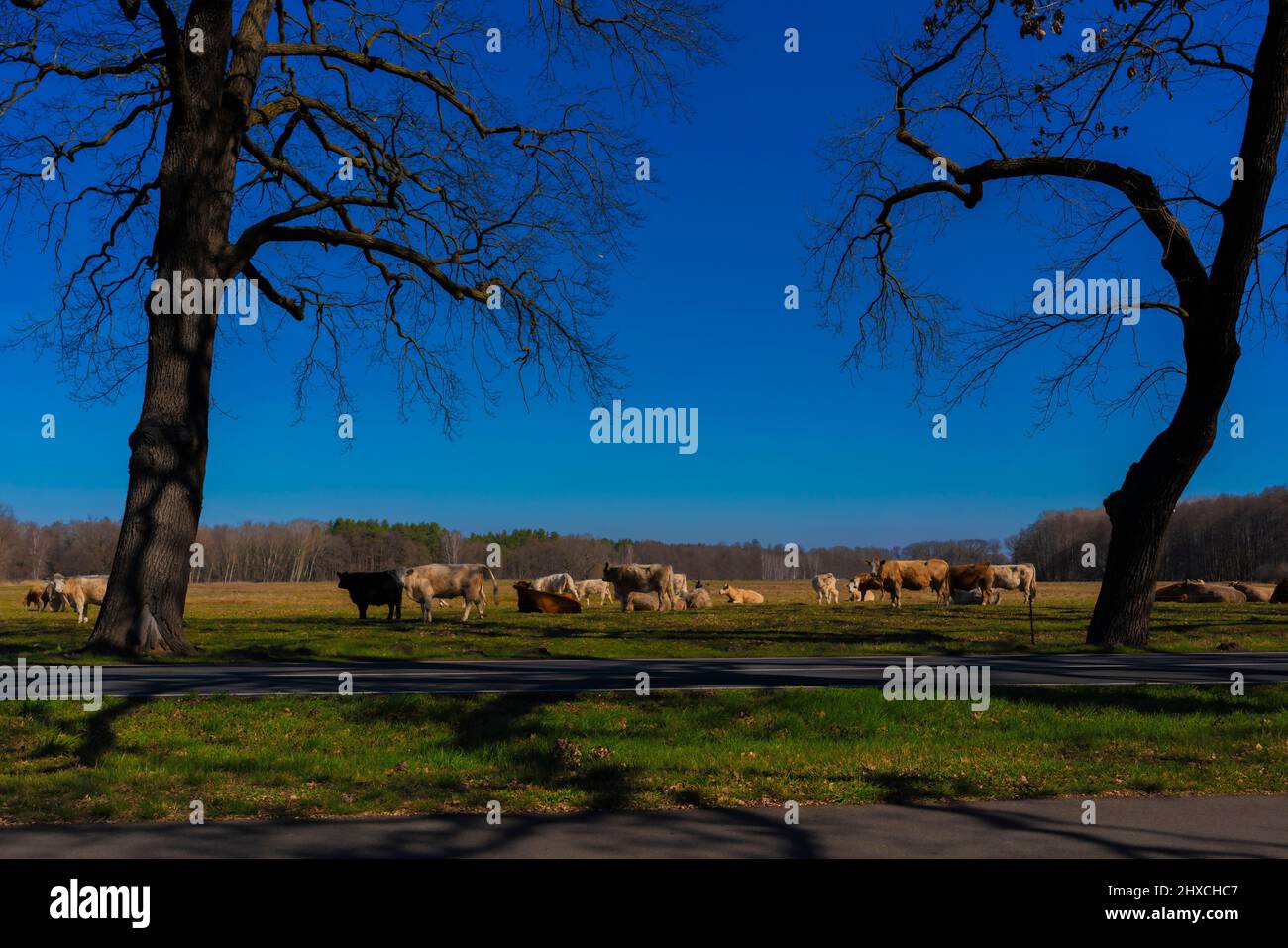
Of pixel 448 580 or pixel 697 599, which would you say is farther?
pixel 697 599

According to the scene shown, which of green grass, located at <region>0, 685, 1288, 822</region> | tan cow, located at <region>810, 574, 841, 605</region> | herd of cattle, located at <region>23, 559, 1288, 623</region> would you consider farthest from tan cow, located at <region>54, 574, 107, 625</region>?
tan cow, located at <region>810, 574, 841, 605</region>

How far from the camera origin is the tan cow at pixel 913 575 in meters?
50.2

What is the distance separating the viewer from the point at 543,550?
601 feet

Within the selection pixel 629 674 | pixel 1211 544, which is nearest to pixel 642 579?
pixel 629 674

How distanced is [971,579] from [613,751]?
4534cm

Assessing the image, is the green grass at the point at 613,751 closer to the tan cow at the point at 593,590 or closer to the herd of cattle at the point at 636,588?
the herd of cattle at the point at 636,588

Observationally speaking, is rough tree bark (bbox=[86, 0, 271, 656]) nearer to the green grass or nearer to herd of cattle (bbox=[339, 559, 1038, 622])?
the green grass

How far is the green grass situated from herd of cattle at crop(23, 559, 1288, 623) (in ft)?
69.1

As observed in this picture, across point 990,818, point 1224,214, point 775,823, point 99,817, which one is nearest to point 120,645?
point 99,817

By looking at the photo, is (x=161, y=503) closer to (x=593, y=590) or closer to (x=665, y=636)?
(x=665, y=636)

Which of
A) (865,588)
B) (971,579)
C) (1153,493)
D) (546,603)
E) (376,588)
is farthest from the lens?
(865,588)

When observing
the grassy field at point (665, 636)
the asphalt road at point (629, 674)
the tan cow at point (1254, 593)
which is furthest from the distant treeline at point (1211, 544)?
the asphalt road at point (629, 674)

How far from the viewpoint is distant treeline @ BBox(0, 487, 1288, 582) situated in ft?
477

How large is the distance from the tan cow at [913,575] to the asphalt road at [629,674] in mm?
30960
